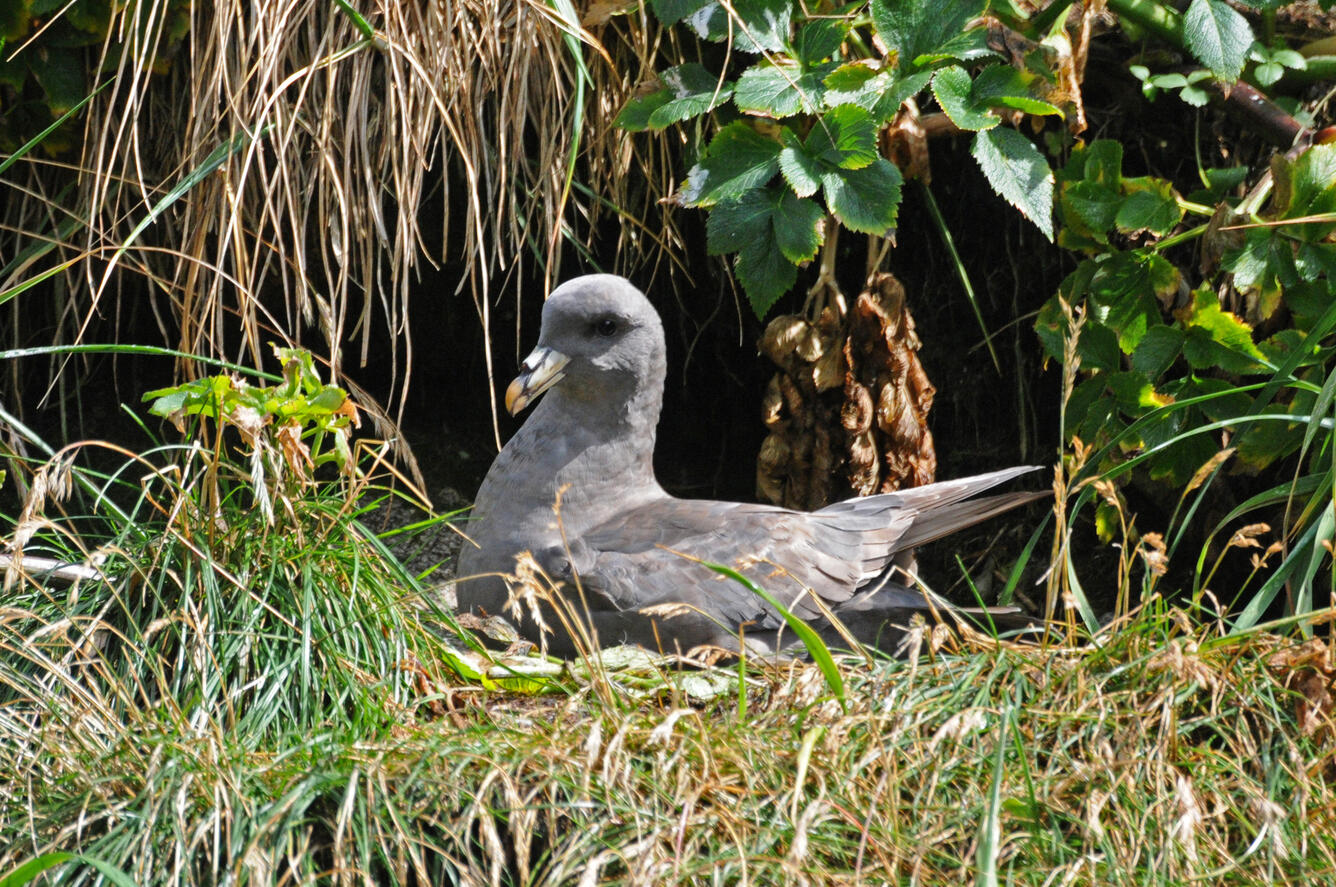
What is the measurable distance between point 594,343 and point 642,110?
0.57m

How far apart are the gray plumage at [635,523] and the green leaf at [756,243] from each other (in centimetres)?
35

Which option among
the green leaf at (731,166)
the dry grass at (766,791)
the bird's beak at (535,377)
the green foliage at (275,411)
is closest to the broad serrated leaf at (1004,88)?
the green leaf at (731,166)

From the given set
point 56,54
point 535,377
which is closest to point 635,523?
point 535,377

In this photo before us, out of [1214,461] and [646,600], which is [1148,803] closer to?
[1214,461]

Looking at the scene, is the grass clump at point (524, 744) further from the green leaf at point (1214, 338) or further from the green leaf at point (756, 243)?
the green leaf at point (756, 243)

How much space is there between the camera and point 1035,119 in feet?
11.7

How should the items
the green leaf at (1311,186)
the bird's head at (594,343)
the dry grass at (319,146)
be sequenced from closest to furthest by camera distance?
the green leaf at (1311,186), the dry grass at (319,146), the bird's head at (594,343)

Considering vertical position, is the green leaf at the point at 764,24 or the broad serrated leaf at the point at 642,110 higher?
the green leaf at the point at 764,24

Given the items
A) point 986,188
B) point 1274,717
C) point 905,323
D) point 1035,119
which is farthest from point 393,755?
point 986,188

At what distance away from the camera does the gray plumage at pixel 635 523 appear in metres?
3.09

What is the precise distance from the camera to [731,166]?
3072mm

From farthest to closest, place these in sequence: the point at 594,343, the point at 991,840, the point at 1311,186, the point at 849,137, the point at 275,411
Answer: the point at 594,343 < the point at 849,137 < the point at 1311,186 < the point at 275,411 < the point at 991,840

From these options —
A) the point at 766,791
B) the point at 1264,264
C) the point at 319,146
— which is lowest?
the point at 766,791

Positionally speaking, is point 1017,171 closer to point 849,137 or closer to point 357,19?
point 849,137
